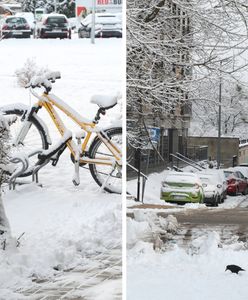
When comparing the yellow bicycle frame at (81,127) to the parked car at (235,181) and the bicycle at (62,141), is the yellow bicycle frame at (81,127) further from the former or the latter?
the parked car at (235,181)

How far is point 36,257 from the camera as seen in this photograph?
2658 millimetres

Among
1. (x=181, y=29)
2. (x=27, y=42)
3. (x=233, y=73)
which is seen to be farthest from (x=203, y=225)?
(x=27, y=42)

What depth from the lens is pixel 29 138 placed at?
8.93 feet

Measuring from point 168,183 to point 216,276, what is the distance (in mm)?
441

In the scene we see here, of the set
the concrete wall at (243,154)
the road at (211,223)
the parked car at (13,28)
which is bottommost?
the road at (211,223)

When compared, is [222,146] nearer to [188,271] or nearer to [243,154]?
[243,154]

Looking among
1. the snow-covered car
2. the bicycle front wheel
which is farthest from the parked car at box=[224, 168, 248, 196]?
the snow-covered car

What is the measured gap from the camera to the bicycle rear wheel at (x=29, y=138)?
2.69 metres

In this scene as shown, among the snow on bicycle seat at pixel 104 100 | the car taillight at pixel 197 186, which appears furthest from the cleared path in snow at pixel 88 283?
the snow on bicycle seat at pixel 104 100

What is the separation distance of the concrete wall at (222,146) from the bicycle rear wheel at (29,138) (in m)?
0.64

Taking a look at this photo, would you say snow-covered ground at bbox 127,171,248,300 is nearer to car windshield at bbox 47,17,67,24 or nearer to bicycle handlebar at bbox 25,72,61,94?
bicycle handlebar at bbox 25,72,61,94

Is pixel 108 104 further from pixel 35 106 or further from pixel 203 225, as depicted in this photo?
pixel 203 225

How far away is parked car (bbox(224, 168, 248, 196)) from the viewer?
296 centimetres

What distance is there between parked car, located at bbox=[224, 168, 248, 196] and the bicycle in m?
0.48
